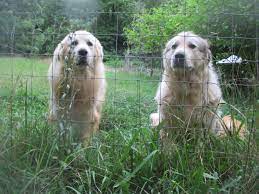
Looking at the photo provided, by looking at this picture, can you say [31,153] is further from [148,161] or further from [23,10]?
[23,10]

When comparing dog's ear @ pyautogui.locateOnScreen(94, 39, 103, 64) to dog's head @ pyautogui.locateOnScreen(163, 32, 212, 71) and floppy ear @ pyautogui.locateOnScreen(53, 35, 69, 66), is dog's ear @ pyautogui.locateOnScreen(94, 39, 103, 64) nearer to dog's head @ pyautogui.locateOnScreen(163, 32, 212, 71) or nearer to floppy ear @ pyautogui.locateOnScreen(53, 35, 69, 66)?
floppy ear @ pyautogui.locateOnScreen(53, 35, 69, 66)

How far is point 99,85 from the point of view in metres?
4.06

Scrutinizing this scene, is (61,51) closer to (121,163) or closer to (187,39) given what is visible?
(187,39)

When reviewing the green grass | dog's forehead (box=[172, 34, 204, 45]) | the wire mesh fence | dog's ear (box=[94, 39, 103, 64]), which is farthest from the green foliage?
the green grass

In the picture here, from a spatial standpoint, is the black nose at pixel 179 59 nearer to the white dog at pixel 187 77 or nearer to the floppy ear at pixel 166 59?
the white dog at pixel 187 77

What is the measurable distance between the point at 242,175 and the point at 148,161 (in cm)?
55

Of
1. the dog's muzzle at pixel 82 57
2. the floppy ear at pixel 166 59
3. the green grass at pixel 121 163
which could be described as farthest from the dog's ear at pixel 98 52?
the green grass at pixel 121 163

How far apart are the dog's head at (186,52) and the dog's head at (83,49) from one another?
0.71m

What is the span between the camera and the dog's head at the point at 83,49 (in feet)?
12.1

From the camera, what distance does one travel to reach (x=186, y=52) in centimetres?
353

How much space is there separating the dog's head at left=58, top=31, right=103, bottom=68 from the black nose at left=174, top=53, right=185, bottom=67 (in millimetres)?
810

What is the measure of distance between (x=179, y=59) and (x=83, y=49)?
2.79 ft

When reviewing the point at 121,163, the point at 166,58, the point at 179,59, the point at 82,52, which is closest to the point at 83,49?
the point at 82,52

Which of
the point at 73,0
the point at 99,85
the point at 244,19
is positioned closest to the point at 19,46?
the point at 73,0
